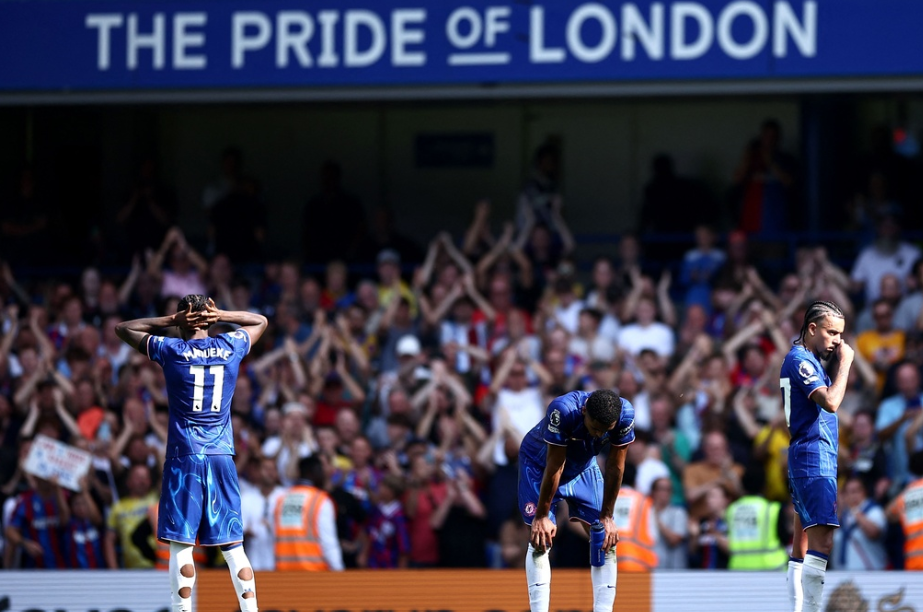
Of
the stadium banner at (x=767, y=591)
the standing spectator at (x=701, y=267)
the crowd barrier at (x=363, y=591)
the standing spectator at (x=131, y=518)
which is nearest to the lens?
the stadium banner at (x=767, y=591)

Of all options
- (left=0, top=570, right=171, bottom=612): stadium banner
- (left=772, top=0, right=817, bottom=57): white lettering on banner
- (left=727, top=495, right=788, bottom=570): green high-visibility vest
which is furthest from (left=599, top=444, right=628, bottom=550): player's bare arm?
(left=772, top=0, right=817, bottom=57): white lettering on banner

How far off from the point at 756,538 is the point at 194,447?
5098mm

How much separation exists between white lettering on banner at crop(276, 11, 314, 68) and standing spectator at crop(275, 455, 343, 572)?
16.8ft

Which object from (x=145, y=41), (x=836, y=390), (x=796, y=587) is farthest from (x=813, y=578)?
(x=145, y=41)

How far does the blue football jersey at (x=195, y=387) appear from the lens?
31.3 feet

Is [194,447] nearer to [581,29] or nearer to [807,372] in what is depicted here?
[807,372]

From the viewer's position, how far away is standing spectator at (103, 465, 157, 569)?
43.0ft

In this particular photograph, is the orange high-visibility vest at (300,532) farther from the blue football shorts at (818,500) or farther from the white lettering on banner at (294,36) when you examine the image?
the white lettering on banner at (294,36)

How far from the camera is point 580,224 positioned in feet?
63.8

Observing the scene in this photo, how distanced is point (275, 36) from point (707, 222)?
5.99 m

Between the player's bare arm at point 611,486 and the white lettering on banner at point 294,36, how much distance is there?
7.49m

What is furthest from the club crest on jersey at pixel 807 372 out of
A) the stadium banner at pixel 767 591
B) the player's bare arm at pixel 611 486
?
the stadium banner at pixel 767 591

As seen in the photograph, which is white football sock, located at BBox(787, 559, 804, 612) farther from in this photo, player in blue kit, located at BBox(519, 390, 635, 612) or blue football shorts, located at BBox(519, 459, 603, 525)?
blue football shorts, located at BBox(519, 459, 603, 525)

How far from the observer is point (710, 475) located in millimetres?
12969
